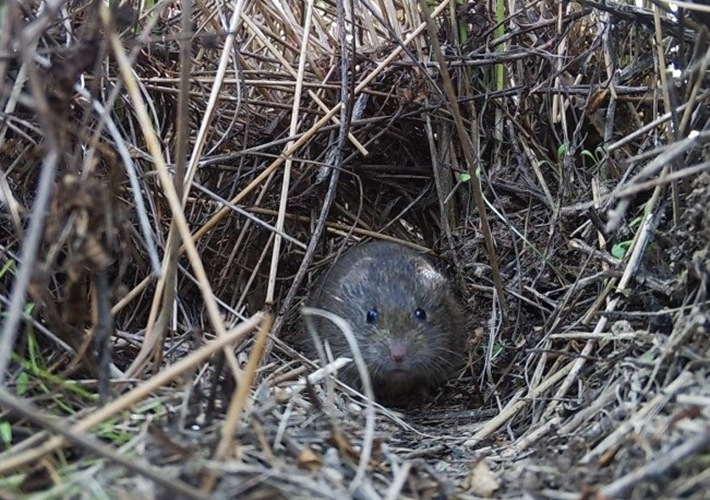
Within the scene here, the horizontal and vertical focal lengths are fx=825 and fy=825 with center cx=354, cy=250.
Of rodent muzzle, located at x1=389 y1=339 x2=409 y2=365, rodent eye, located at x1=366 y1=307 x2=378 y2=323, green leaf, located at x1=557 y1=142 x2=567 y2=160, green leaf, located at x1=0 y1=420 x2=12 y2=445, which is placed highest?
green leaf, located at x1=557 y1=142 x2=567 y2=160

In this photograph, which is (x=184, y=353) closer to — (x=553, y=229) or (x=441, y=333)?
(x=441, y=333)

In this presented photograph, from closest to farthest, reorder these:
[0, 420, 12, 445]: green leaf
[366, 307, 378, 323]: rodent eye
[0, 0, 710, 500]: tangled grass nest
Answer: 1. [0, 0, 710, 500]: tangled grass nest
2. [0, 420, 12, 445]: green leaf
3. [366, 307, 378, 323]: rodent eye

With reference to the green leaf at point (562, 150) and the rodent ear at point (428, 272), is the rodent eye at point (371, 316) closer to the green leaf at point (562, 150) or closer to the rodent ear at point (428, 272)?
the rodent ear at point (428, 272)

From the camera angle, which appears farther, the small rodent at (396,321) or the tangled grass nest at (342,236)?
the small rodent at (396,321)

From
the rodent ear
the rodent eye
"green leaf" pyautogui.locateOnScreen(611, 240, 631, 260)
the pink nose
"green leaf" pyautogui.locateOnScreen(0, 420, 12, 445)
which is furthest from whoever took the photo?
the rodent ear

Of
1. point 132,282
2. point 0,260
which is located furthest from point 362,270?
point 0,260

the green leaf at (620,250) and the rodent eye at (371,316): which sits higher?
the green leaf at (620,250)

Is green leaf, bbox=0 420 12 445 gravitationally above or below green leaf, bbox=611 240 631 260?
below

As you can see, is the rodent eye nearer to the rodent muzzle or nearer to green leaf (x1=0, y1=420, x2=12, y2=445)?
the rodent muzzle

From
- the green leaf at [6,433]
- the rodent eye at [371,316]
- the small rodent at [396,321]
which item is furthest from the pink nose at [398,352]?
the green leaf at [6,433]

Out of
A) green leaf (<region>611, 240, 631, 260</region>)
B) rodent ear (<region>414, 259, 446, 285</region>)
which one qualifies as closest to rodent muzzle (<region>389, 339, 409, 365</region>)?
rodent ear (<region>414, 259, 446, 285</region>)
